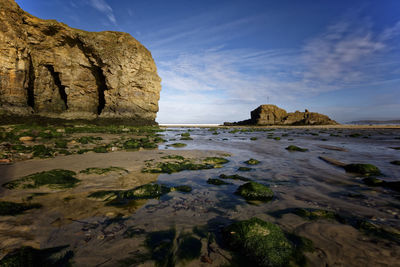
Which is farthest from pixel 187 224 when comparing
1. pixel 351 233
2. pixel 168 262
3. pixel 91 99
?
pixel 91 99

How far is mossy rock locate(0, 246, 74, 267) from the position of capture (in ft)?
4.61

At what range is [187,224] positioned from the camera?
2.21 meters

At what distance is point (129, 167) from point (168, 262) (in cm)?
375

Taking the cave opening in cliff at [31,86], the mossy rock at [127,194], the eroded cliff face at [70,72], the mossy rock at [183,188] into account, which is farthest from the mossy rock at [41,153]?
the cave opening in cliff at [31,86]

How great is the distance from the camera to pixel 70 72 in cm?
2528

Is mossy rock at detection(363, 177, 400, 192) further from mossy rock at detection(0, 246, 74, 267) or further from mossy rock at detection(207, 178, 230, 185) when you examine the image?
mossy rock at detection(0, 246, 74, 267)

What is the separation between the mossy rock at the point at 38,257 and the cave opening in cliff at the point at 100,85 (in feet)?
99.3

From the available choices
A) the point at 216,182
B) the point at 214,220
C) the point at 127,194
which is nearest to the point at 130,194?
the point at 127,194

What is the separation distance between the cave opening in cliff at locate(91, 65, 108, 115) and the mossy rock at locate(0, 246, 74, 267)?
30.3 m

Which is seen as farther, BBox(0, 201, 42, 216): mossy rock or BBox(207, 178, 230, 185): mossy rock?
BBox(207, 178, 230, 185): mossy rock

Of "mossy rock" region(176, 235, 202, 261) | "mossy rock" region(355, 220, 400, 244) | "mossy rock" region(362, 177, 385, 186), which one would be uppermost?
"mossy rock" region(362, 177, 385, 186)

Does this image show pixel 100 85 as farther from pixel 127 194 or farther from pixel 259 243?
pixel 259 243

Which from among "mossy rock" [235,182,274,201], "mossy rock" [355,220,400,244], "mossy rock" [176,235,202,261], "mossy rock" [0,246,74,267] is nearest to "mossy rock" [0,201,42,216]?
"mossy rock" [0,246,74,267]

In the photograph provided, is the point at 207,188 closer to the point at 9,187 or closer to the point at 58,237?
the point at 58,237
